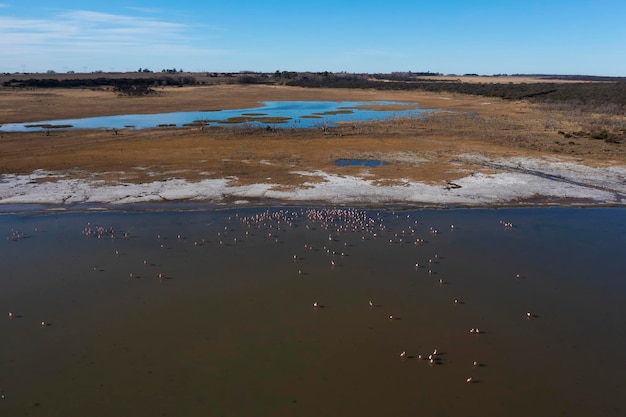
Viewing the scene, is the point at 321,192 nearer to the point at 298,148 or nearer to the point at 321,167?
the point at 321,167

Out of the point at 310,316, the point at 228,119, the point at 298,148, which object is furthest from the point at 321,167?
the point at 228,119

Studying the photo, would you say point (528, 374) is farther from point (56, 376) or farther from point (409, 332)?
point (56, 376)

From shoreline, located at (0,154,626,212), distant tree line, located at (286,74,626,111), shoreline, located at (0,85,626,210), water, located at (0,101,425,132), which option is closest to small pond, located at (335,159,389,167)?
shoreline, located at (0,85,626,210)

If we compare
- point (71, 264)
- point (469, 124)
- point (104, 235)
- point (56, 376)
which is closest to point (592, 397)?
point (56, 376)

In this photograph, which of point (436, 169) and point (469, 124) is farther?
point (469, 124)

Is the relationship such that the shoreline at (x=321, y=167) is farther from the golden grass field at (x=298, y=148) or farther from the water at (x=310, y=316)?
the water at (x=310, y=316)

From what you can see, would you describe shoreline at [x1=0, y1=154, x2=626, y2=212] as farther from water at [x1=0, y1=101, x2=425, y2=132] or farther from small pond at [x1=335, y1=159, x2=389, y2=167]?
water at [x1=0, y1=101, x2=425, y2=132]
